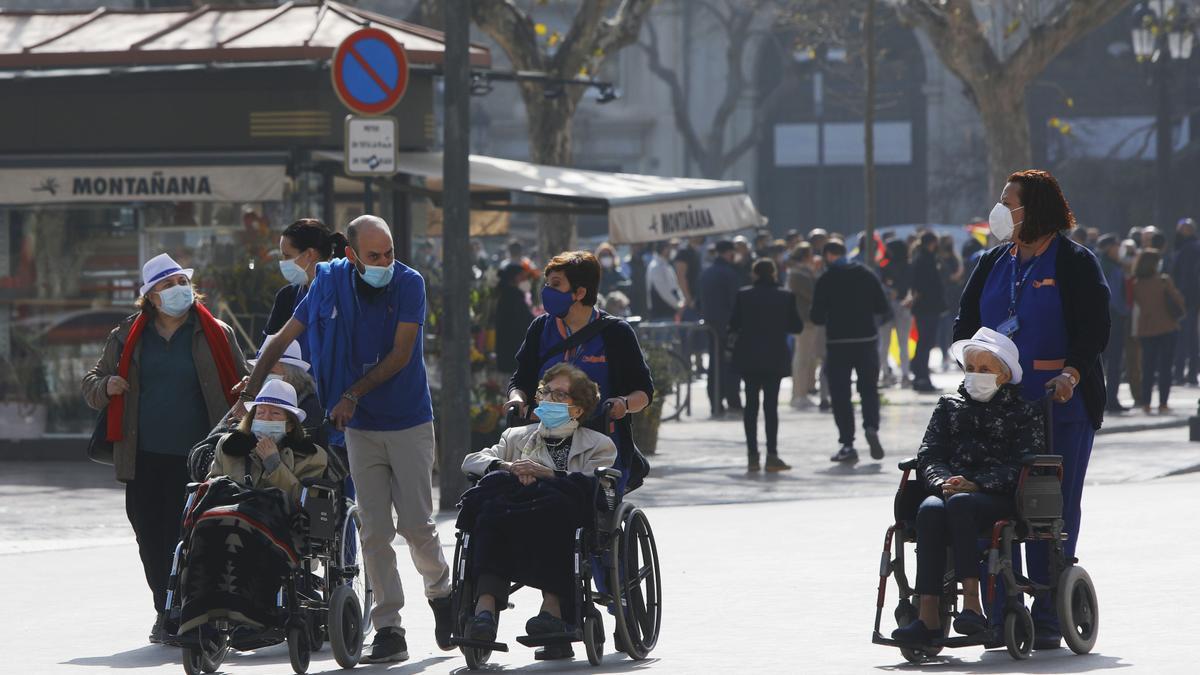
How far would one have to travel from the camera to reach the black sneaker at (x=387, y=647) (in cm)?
839

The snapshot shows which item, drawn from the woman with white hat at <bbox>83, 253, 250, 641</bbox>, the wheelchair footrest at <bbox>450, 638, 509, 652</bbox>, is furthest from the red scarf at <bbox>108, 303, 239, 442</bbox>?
the wheelchair footrest at <bbox>450, 638, 509, 652</bbox>

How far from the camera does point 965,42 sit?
27734mm

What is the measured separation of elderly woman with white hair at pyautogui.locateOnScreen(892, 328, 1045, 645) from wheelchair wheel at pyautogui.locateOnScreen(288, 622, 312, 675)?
209cm

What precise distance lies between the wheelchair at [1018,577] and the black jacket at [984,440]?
0.06 metres

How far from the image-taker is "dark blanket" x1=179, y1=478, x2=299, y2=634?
766cm

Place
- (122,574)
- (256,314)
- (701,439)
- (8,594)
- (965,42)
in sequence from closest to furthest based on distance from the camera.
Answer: (8,594), (122,574), (256,314), (701,439), (965,42)

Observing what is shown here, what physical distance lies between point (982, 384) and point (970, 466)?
11.8 inches

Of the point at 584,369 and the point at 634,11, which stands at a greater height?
the point at 634,11

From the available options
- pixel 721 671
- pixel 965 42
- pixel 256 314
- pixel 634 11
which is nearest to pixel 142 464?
pixel 721 671

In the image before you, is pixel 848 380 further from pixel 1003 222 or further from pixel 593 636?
pixel 593 636

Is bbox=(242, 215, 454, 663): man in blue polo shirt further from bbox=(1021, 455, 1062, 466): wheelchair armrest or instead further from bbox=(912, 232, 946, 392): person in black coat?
bbox=(912, 232, 946, 392): person in black coat

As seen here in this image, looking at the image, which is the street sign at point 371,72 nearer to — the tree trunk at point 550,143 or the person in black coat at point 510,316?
the person in black coat at point 510,316

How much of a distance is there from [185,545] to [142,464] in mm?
1535

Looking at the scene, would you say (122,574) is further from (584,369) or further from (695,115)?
(695,115)
